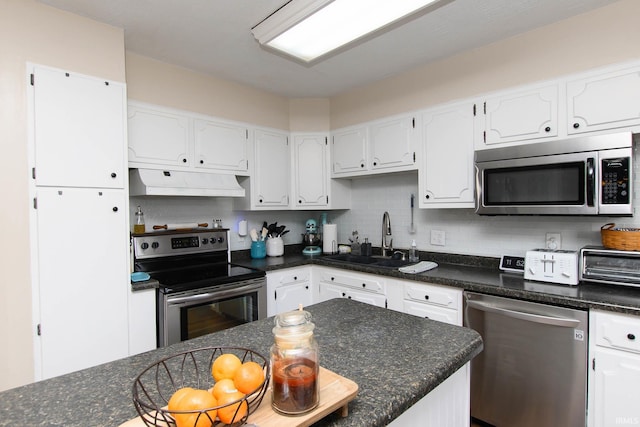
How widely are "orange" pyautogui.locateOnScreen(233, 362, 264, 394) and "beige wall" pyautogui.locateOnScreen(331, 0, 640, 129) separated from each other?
2421mm

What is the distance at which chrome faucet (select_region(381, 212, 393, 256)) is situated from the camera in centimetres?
309

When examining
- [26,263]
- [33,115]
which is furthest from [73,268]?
[33,115]

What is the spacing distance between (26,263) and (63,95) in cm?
94

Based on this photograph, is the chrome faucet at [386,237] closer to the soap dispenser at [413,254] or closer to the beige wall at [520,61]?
the soap dispenser at [413,254]

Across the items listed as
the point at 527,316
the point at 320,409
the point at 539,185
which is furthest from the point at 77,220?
the point at 539,185

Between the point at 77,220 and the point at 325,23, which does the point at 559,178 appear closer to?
the point at 325,23

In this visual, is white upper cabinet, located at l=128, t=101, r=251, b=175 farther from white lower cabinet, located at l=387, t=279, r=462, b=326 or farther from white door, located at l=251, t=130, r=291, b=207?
white lower cabinet, located at l=387, t=279, r=462, b=326

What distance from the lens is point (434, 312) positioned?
88.4 inches

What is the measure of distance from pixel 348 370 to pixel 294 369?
31 centimetres

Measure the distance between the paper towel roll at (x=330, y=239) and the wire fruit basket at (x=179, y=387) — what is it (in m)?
2.41

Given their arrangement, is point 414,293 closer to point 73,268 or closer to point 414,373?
point 414,373

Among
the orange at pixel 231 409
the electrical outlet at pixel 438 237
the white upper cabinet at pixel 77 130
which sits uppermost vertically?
the white upper cabinet at pixel 77 130

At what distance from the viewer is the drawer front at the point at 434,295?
2.14 metres

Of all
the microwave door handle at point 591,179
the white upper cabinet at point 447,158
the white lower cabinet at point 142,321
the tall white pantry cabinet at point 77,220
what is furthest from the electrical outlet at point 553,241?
the tall white pantry cabinet at point 77,220
